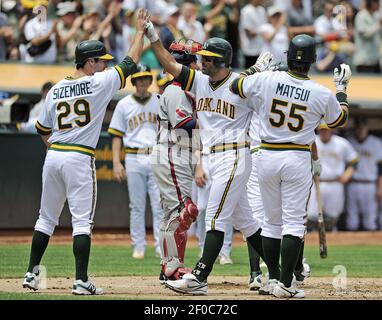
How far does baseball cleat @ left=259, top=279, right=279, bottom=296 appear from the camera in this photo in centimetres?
839

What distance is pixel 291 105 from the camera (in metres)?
8.03

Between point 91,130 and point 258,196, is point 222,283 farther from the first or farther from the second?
point 91,130

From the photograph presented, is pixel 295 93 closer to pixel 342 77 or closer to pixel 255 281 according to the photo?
pixel 342 77

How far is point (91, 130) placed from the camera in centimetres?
829

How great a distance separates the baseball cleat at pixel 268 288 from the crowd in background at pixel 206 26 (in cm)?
771

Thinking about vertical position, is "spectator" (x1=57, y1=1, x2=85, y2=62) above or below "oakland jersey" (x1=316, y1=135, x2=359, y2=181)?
above

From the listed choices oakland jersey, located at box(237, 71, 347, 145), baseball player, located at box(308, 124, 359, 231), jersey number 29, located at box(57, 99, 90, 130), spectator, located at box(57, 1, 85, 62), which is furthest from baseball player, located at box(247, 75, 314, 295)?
spectator, located at box(57, 1, 85, 62)

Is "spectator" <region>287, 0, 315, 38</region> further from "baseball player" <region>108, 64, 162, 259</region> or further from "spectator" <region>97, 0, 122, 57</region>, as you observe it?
"baseball player" <region>108, 64, 162, 259</region>

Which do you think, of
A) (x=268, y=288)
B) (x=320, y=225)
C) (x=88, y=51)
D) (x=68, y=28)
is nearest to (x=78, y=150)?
(x=88, y=51)

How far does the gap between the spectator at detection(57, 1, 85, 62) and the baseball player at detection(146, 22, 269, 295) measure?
8835 mm

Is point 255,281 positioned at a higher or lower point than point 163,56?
lower

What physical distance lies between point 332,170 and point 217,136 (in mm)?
9176

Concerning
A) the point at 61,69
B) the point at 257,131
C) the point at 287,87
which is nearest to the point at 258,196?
the point at 257,131
